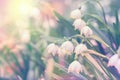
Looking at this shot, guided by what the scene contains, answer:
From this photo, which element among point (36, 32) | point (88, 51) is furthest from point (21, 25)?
point (88, 51)

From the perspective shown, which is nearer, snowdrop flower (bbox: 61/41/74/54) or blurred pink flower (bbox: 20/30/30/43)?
snowdrop flower (bbox: 61/41/74/54)

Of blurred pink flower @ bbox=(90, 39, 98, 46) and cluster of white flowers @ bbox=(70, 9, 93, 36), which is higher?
cluster of white flowers @ bbox=(70, 9, 93, 36)

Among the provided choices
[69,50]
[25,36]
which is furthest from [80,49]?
[25,36]

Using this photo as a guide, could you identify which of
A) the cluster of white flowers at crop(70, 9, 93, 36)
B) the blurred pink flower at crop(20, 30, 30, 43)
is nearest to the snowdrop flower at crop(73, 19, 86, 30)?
the cluster of white flowers at crop(70, 9, 93, 36)

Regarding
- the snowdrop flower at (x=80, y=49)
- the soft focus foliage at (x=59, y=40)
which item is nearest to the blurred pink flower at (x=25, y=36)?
the soft focus foliage at (x=59, y=40)

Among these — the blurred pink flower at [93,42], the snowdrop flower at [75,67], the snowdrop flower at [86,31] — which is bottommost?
the snowdrop flower at [75,67]

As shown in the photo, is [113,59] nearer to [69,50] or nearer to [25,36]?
[69,50]

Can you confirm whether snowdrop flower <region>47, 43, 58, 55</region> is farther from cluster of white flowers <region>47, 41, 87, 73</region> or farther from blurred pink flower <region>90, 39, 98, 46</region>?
blurred pink flower <region>90, 39, 98, 46</region>

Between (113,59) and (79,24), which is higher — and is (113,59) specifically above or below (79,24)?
below

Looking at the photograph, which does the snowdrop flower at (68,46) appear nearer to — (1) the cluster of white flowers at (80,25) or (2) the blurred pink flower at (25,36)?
(1) the cluster of white flowers at (80,25)

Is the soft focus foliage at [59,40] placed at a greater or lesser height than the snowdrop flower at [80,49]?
greater

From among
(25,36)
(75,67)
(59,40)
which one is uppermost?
(25,36)
